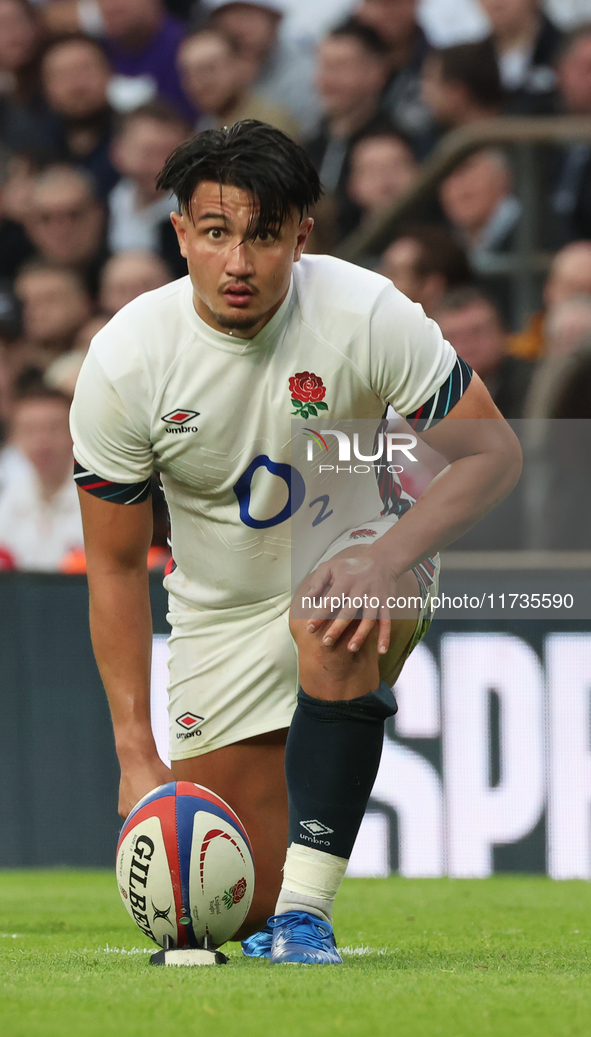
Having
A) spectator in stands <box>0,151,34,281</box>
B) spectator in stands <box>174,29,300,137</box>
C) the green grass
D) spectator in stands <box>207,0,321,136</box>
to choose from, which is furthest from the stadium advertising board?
spectator in stands <box>0,151,34,281</box>

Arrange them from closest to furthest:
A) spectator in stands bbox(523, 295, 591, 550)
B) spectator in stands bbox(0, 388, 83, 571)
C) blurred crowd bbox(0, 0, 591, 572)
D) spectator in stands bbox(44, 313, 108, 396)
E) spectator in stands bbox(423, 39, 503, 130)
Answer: spectator in stands bbox(523, 295, 591, 550), blurred crowd bbox(0, 0, 591, 572), spectator in stands bbox(0, 388, 83, 571), spectator in stands bbox(44, 313, 108, 396), spectator in stands bbox(423, 39, 503, 130)

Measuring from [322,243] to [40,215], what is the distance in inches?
69.3

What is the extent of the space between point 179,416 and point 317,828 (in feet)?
3.21

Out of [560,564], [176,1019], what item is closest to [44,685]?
[560,564]

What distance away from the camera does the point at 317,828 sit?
306 cm

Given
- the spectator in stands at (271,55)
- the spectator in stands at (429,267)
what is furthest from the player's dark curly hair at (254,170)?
the spectator in stands at (271,55)

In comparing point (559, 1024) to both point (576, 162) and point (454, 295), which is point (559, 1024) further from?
Answer: point (576, 162)

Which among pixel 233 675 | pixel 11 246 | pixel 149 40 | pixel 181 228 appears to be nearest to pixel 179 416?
pixel 181 228

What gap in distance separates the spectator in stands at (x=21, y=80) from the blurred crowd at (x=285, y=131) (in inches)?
0.5

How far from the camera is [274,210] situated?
303 centimetres

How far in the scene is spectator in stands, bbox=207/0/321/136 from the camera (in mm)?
7883

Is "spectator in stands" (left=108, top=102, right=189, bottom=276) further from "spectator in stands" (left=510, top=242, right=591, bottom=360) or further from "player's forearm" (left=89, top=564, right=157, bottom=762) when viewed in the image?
"player's forearm" (left=89, top=564, right=157, bottom=762)

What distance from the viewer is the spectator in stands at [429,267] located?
21.2 feet

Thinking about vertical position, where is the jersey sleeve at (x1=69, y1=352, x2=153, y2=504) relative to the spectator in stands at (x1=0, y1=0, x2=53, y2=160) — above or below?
below
